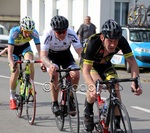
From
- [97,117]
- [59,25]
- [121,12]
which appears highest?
[121,12]

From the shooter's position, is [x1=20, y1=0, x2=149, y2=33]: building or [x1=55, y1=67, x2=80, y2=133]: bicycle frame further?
[x1=20, y1=0, x2=149, y2=33]: building

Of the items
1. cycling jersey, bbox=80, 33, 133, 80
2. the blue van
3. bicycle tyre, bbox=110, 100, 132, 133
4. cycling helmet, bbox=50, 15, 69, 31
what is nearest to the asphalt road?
cycling jersey, bbox=80, 33, 133, 80

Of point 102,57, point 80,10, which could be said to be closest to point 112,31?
point 102,57

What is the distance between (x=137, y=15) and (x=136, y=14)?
7 cm

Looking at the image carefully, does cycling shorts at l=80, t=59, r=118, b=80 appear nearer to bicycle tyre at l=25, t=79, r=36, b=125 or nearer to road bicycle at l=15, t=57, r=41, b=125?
road bicycle at l=15, t=57, r=41, b=125

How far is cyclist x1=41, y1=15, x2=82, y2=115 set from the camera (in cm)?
720

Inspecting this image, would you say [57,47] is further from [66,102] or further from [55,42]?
[66,102]

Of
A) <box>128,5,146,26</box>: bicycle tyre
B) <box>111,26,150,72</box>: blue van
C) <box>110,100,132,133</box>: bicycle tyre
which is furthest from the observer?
<box>128,5,146,26</box>: bicycle tyre

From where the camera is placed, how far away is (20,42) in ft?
29.1

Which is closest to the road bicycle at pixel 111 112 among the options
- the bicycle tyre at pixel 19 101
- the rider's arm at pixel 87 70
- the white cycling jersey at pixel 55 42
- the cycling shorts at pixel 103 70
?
the rider's arm at pixel 87 70

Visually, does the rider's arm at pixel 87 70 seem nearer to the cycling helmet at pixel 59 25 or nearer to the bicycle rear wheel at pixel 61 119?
the cycling helmet at pixel 59 25

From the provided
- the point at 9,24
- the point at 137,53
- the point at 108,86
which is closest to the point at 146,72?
the point at 137,53

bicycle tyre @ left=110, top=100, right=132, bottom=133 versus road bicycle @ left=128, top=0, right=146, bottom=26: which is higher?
road bicycle @ left=128, top=0, right=146, bottom=26

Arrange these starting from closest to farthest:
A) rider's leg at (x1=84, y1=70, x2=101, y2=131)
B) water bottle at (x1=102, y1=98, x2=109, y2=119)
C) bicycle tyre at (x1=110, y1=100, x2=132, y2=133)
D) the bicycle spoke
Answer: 1. bicycle tyre at (x1=110, y1=100, x2=132, y2=133)
2. water bottle at (x1=102, y1=98, x2=109, y2=119)
3. rider's leg at (x1=84, y1=70, x2=101, y2=131)
4. the bicycle spoke
